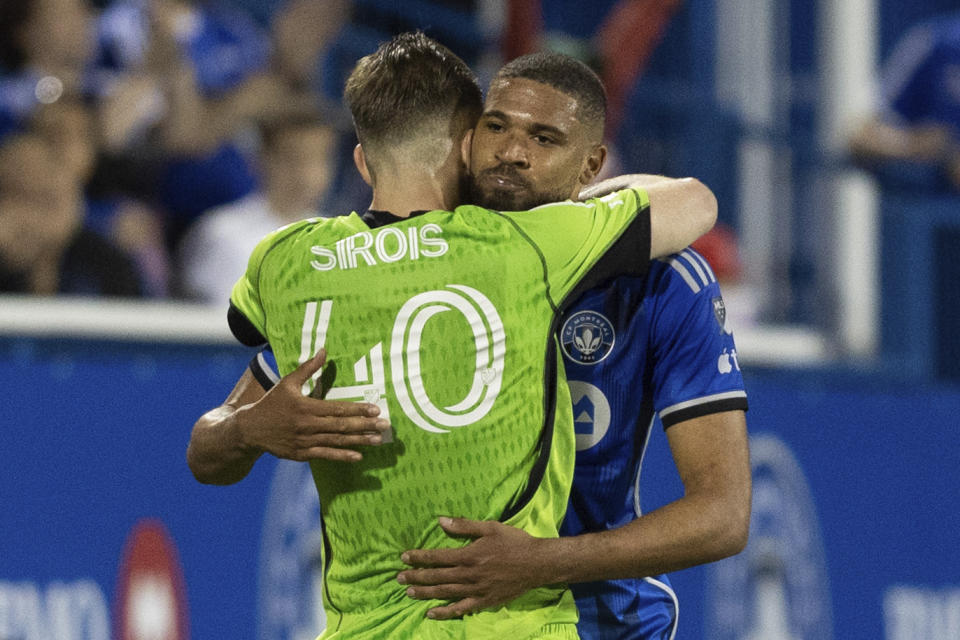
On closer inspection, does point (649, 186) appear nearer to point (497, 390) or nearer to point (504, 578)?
point (497, 390)

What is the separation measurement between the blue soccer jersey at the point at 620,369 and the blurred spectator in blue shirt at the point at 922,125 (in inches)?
211

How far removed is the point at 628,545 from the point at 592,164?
0.81 metres

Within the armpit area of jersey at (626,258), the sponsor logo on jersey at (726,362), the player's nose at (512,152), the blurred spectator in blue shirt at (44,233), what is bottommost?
the sponsor logo on jersey at (726,362)

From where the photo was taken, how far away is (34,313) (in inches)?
198

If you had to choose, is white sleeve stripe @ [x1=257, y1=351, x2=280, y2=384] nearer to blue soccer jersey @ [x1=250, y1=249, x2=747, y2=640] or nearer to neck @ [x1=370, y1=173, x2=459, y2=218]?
blue soccer jersey @ [x1=250, y1=249, x2=747, y2=640]

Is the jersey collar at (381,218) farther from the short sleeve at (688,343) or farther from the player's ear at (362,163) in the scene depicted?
the short sleeve at (688,343)

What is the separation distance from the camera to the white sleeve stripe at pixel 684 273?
3.08 m

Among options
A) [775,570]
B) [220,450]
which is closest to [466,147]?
[220,450]

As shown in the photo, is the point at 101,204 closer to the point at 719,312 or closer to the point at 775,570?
the point at 775,570

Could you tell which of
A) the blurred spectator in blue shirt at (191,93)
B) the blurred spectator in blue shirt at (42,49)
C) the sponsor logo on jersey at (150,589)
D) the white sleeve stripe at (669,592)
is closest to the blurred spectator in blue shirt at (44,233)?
the blurred spectator in blue shirt at (42,49)

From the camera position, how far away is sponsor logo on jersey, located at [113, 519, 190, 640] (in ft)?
15.8

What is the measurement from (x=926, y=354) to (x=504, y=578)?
18.8 ft

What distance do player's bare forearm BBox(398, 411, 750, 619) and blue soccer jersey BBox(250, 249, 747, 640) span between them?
0.56 ft

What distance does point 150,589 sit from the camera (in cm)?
489
